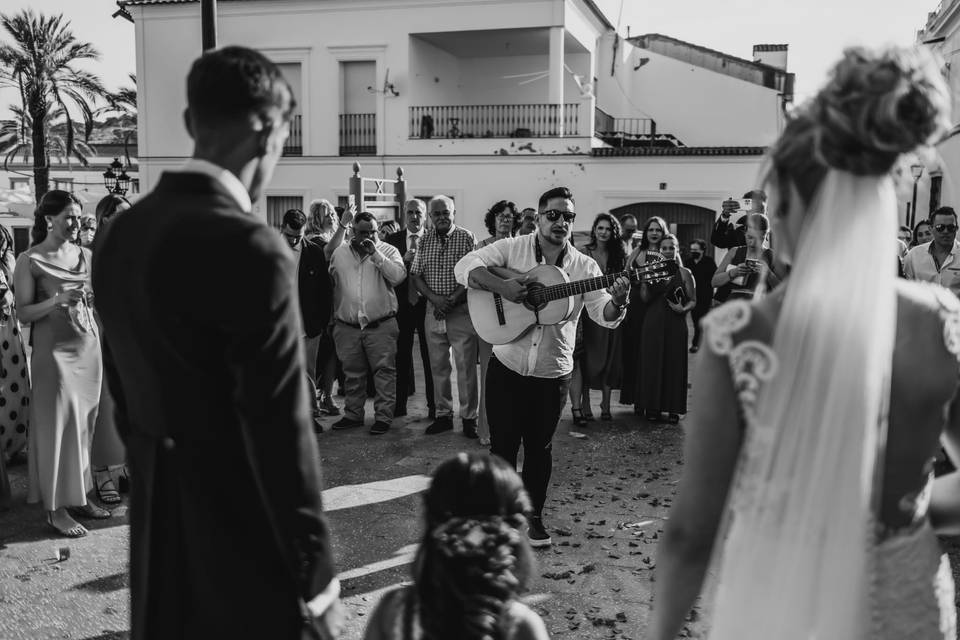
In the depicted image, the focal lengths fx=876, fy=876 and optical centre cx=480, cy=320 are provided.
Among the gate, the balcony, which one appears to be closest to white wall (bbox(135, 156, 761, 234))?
the balcony

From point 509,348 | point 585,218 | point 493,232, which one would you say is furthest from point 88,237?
point 585,218

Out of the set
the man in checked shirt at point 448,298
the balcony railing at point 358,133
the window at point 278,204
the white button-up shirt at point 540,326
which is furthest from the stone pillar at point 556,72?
the white button-up shirt at point 540,326

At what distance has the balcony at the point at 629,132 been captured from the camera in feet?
82.2

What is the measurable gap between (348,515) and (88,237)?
18.9 ft

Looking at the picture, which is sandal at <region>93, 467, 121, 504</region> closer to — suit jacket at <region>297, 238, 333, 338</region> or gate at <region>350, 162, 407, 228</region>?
suit jacket at <region>297, 238, 333, 338</region>

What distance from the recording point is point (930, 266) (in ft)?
24.6

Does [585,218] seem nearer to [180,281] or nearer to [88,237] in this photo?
[88,237]

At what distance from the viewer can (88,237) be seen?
31.8 ft

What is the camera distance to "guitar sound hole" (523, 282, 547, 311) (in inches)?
205

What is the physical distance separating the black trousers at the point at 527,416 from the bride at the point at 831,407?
3197mm

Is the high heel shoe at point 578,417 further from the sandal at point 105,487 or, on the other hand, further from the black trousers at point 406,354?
the sandal at point 105,487

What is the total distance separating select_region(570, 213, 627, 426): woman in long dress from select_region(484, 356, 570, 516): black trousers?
3.25 metres

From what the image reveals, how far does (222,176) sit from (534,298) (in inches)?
134

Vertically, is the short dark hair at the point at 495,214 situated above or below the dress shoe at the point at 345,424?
above
